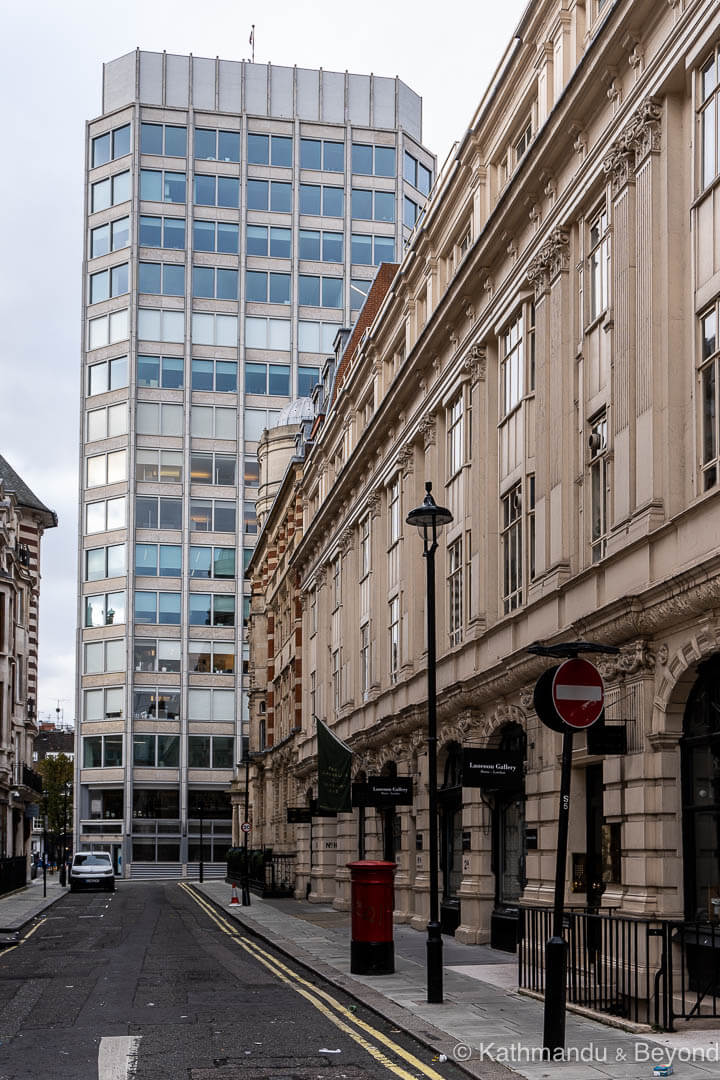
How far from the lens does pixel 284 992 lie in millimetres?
18047

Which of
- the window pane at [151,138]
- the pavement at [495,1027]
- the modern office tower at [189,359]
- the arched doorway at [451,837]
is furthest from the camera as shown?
the window pane at [151,138]

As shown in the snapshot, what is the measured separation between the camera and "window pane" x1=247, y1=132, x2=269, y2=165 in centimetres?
9050

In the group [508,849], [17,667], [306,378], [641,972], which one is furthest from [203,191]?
[641,972]

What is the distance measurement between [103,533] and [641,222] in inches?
2871

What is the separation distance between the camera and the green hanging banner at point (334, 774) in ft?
92.9

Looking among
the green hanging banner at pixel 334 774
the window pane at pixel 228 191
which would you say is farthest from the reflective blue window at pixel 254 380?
the green hanging banner at pixel 334 774

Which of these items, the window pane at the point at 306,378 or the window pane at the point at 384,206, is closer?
the window pane at the point at 306,378

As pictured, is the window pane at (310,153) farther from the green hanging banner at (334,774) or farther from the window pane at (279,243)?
the green hanging banner at (334,774)

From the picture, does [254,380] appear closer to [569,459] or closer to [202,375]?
[202,375]

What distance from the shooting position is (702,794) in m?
16.4

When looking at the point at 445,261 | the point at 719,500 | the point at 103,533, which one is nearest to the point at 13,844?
the point at 103,533

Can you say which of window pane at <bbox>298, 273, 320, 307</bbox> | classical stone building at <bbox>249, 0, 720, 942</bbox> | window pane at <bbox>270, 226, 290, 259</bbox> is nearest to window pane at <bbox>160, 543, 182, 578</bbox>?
window pane at <bbox>298, 273, 320, 307</bbox>

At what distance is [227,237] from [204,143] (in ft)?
21.0

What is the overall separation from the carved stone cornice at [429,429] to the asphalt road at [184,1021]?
40.9ft
